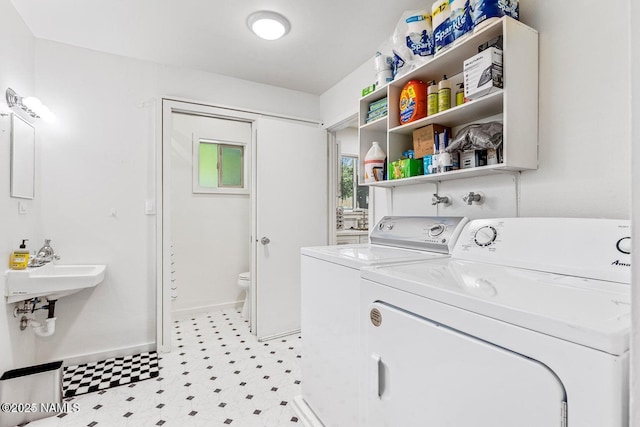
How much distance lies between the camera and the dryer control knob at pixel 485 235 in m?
1.23

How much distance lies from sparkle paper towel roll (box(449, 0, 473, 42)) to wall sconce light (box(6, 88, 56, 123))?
2.37 meters

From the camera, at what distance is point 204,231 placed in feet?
11.2

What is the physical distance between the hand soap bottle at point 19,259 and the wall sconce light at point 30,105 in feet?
2.74

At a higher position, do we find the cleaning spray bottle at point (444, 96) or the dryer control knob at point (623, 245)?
the cleaning spray bottle at point (444, 96)

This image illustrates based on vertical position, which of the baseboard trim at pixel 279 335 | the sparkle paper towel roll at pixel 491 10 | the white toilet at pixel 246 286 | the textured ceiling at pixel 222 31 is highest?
the textured ceiling at pixel 222 31

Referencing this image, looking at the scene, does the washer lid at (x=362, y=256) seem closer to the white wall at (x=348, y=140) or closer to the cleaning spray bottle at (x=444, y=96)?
the cleaning spray bottle at (x=444, y=96)

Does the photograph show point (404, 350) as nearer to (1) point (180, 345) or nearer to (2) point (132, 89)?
(1) point (180, 345)

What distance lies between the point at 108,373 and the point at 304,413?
1.48 m

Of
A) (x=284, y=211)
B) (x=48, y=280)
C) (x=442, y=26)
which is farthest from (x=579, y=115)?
(x=48, y=280)

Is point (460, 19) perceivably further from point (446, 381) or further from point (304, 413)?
point (304, 413)

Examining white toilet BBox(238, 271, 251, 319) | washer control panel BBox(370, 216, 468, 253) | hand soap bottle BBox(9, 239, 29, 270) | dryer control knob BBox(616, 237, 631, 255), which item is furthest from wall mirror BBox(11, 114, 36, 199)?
dryer control knob BBox(616, 237, 631, 255)

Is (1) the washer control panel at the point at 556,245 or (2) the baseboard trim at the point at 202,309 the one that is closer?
(1) the washer control panel at the point at 556,245

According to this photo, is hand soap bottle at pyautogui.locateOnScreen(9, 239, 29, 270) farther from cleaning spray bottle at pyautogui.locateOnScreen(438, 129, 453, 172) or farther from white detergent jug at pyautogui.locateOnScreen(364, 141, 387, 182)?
cleaning spray bottle at pyautogui.locateOnScreen(438, 129, 453, 172)

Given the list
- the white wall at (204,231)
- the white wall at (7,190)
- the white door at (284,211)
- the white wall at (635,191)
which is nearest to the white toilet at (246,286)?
the white wall at (204,231)
